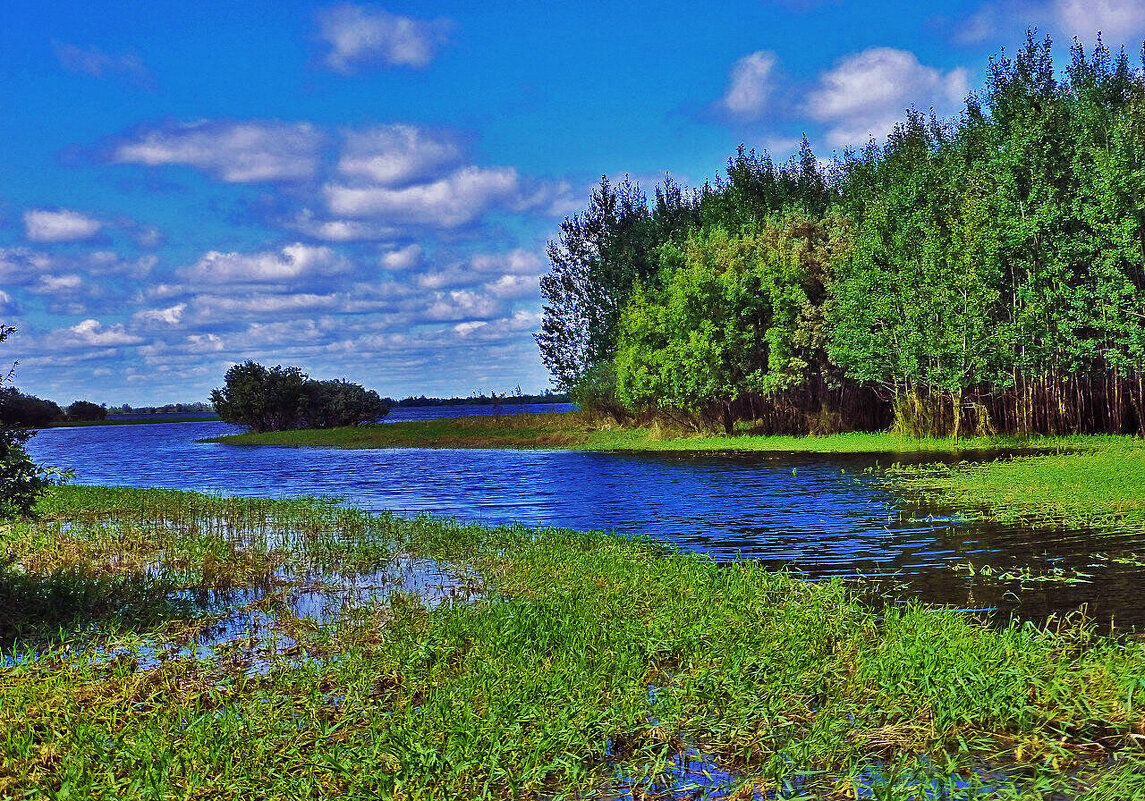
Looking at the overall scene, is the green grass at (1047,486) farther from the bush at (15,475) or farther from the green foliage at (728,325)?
the green foliage at (728,325)

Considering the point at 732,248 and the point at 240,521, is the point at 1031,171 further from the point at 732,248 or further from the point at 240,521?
the point at 240,521

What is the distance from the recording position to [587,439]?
61.2m

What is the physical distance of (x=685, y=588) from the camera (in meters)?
13.1

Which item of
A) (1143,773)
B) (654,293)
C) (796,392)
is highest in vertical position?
(654,293)

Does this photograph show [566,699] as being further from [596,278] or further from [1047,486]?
[596,278]

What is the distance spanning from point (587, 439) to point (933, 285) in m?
26.6

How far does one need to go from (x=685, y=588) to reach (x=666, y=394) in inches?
1720

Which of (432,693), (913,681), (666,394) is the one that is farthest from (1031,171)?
(432,693)

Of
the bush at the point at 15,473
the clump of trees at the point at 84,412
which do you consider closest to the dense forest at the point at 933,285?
the bush at the point at 15,473

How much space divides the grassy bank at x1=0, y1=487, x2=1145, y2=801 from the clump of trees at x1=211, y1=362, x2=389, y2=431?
79186mm

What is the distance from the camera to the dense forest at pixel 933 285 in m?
38.5

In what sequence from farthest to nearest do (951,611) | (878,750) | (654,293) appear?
(654,293)
(951,611)
(878,750)

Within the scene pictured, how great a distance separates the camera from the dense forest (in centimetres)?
3847

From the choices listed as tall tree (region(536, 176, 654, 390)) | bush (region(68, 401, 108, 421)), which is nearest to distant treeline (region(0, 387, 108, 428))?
bush (region(68, 401, 108, 421))
